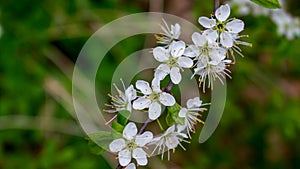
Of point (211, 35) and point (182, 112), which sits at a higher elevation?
point (211, 35)

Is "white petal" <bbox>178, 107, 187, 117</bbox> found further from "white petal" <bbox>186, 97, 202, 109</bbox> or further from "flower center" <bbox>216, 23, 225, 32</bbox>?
"flower center" <bbox>216, 23, 225, 32</bbox>

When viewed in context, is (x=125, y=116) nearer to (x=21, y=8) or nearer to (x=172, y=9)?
(x=21, y=8)

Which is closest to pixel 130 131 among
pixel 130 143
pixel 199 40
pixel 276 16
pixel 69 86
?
pixel 130 143

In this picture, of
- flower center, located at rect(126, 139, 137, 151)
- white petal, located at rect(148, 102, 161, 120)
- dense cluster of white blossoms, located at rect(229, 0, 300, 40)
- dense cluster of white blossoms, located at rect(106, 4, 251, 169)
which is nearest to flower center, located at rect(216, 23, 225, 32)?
dense cluster of white blossoms, located at rect(106, 4, 251, 169)

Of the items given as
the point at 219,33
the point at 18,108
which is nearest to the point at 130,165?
the point at 219,33

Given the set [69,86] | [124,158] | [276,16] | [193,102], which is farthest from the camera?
[69,86]

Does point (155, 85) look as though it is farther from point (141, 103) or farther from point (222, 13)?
point (222, 13)

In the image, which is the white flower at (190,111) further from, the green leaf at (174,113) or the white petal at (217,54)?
the white petal at (217,54)
